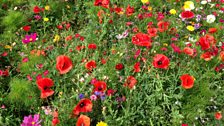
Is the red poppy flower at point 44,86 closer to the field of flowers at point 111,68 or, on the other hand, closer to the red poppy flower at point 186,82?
the field of flowers at point 111,68

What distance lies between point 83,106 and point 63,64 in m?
0.39

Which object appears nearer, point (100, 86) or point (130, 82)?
point (100, 86)

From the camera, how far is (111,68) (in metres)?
3.73

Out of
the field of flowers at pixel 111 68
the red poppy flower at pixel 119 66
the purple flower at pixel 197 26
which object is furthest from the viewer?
the purple flower at pixel 197 26

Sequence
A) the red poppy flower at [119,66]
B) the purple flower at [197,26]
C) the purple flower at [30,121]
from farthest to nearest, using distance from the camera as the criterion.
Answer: the purple flower at [197,26]
the red poppy flower at [119,66]
the purple flower at [30,121]

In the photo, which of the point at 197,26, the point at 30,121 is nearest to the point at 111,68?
the point at 30,121

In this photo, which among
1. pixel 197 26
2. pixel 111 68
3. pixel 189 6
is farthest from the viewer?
pixel 189 6

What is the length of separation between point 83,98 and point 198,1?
9.45ft

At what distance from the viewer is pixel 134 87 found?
3340mm

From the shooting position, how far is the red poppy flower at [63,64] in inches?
120

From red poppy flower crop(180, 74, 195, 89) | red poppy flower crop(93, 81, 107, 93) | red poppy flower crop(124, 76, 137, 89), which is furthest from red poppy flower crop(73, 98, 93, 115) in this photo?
red poppy flower crop(180, 74, 195, 89)

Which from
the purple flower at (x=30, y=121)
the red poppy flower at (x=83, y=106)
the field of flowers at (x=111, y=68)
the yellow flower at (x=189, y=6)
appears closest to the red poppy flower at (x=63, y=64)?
the field of flowers at (x=111, y=68)

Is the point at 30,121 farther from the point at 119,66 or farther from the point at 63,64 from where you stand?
the point at 119,66

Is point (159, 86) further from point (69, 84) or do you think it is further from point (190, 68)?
point (69, 84)
